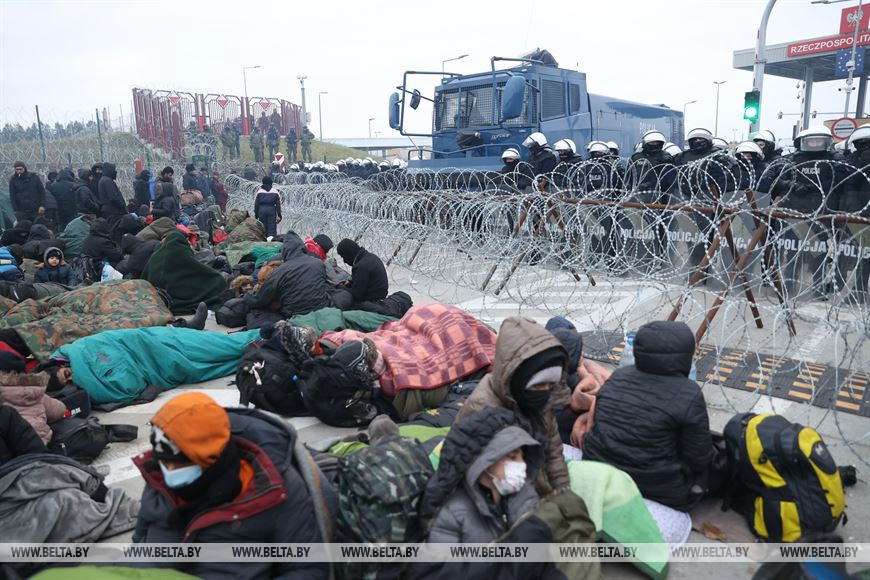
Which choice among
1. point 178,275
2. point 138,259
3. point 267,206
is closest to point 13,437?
point 178,275

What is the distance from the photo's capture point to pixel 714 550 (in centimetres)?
279

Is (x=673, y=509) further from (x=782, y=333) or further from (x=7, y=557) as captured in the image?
(x=782, y=333)

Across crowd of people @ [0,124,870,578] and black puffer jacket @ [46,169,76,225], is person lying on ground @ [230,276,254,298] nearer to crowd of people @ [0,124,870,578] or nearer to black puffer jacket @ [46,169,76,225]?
crowd of people @ [0,124,870,578]

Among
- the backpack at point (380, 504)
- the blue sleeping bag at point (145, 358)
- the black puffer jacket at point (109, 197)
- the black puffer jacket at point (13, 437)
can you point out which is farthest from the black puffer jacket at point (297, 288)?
the black puffer jacket at point (109, 197)

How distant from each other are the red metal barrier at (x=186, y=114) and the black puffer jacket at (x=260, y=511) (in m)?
28.8

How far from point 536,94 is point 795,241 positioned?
241 inches

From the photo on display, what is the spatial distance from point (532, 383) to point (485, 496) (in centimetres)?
52

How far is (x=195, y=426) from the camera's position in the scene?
198 cm

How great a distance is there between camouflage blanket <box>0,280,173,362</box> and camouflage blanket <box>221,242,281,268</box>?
2.92 meters

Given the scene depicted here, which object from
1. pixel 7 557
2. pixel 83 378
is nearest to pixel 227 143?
→ pixel 83 378

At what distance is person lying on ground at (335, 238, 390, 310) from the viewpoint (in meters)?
6.06

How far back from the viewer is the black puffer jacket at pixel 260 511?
2.14 m

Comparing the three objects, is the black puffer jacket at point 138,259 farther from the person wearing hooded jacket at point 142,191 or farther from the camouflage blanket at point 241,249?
the person wearing hooded jacket at point 142,191

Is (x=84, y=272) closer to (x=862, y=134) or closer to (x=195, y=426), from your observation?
(x=195, y=426)
